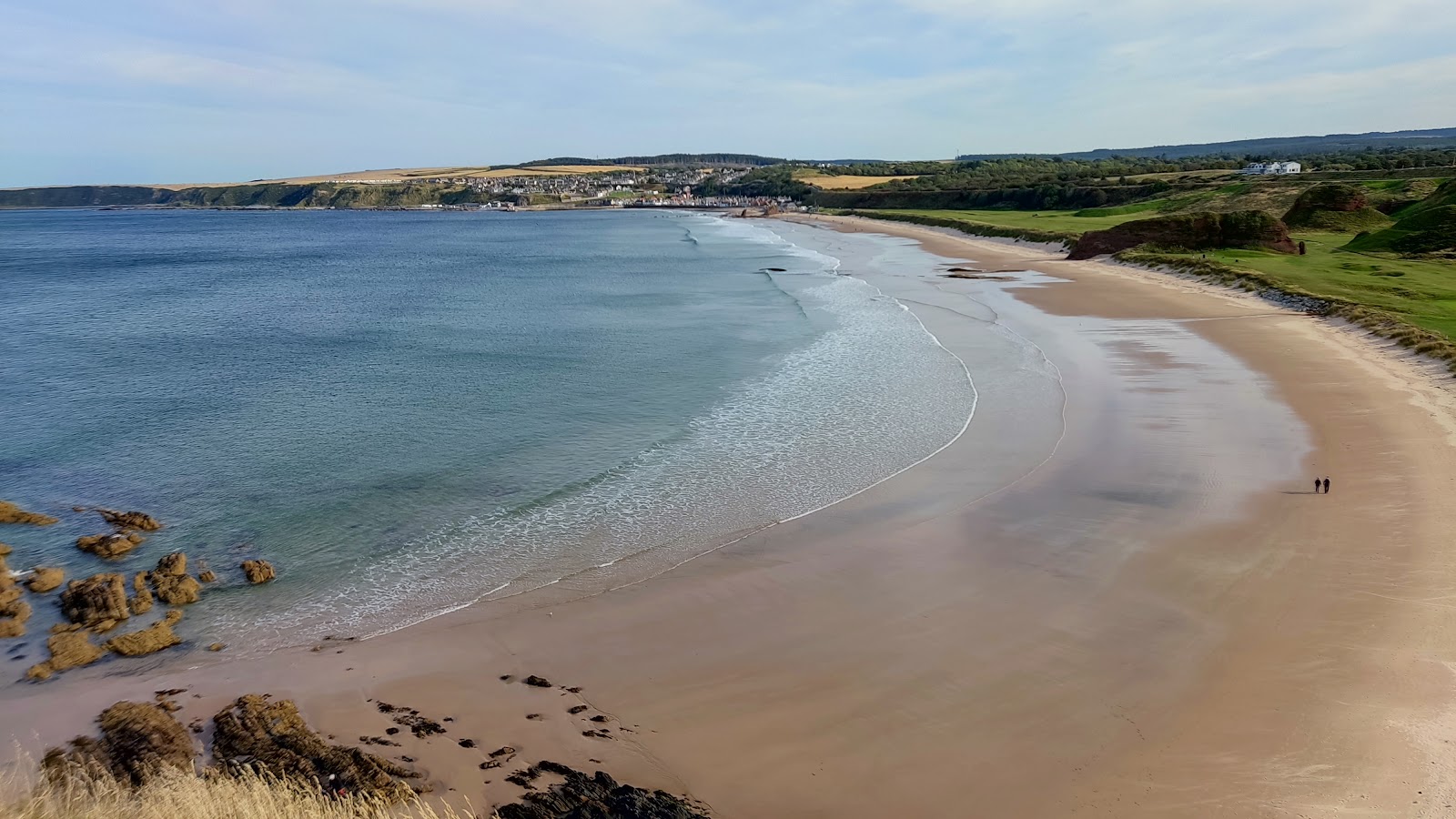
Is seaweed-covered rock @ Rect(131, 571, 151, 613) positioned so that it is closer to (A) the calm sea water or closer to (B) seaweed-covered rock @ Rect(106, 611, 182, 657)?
(B) seaweed-covered rock @ Rect(106, 611, 182, 657)

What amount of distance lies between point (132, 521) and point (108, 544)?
104 centimetres

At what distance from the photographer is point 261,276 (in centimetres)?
5862

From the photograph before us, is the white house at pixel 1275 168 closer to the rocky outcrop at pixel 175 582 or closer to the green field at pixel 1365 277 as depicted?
the green field at pixel 1365 277

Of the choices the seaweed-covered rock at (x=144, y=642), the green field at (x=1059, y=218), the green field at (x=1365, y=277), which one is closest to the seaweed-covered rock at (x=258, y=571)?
the seaweed-covered rock at (x=144, y=642)

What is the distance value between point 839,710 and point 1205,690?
366 centimetres

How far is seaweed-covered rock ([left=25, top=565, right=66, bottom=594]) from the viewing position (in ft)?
39.8

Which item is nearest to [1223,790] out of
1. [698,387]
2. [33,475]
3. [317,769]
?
[317,769]

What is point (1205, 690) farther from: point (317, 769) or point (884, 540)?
point (317, 769)

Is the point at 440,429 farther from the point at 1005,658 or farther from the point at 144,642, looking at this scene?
the point at 1005,658

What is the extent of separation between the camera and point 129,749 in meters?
8.23

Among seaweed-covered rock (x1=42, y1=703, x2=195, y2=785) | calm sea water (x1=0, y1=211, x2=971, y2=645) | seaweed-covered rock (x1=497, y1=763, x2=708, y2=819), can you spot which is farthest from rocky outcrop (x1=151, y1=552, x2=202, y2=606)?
seaweed-covered rock (x1=497, y1=763, x2=708, y2=819)

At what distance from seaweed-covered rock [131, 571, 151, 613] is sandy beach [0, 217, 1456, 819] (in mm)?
1514

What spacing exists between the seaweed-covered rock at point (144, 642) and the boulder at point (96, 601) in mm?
658

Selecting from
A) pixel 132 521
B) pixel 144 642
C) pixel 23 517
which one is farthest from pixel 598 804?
pixel 23 517
